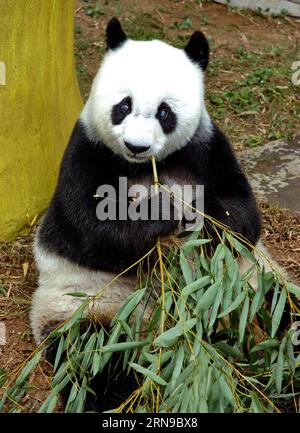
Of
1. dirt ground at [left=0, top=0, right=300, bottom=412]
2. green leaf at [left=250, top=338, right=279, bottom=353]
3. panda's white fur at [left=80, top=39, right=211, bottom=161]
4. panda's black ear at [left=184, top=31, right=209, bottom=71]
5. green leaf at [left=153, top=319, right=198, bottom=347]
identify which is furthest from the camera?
dirt ground at [left=0, top=0, right=300, bottom=412]

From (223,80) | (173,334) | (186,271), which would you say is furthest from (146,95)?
(223,80)

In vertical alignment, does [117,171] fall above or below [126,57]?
below

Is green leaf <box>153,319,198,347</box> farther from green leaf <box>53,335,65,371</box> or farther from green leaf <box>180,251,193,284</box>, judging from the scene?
green leaf <box>53,335,65,371</box>

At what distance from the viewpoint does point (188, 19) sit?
25.3ft

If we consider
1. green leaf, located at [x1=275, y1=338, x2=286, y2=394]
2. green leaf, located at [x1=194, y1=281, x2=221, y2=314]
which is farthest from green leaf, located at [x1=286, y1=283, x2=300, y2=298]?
green leaf, located at [x1=194, y1=281, x2=221, y2=314]

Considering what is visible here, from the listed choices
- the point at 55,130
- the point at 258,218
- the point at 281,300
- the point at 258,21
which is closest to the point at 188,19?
the point at 258,21

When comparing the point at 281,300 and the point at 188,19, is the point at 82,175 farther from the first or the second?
the point at 188,19

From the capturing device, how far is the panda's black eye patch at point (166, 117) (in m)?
3.50

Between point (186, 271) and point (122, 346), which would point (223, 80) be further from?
point (122, 346)

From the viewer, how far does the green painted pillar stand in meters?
4.40

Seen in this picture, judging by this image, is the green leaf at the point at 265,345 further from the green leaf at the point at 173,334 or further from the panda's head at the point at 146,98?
the panda's head at the point at 146,98

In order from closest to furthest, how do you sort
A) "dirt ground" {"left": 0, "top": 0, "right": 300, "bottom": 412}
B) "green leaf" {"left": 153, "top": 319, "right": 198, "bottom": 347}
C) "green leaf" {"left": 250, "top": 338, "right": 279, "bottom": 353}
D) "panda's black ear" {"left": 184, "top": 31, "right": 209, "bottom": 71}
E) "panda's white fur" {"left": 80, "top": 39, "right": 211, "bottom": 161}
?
"green leaf" {"left": 153, "top": 319, "right": 198, "bottom": 347} → "green leaf" {"left": 250, "top": 338, "right": 279, "bottom": 353} → "panda's white fur" {"left": 80, "top": 39, "right": 211, "bottom": 161} → "panda's black ear" {"left": 184, "top": 31, "right": 209, "bottom": 71} → "dirt ground" {"left": 0, "top": 0, "right": 300, "bottom": 412}

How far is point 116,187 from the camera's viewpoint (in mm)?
3682

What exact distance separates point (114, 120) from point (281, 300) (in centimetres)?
112
